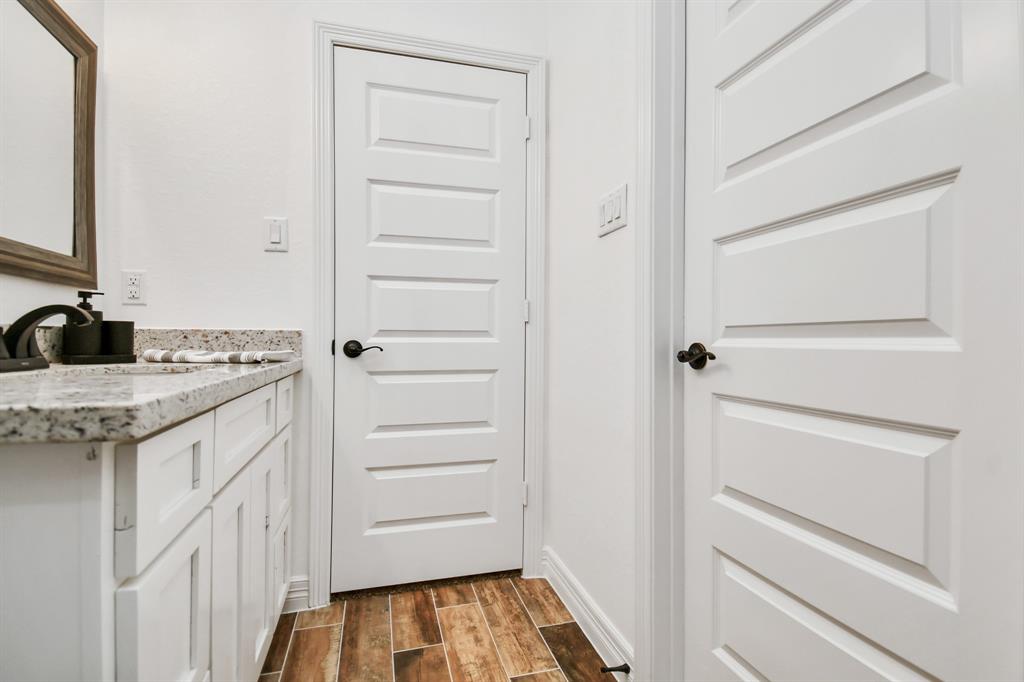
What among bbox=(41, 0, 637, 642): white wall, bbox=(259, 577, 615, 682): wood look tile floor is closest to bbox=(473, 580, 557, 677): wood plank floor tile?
bbox=(259, 577, 615, 682): wood look tile floor

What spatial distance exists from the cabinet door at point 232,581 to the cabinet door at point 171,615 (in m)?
0.04

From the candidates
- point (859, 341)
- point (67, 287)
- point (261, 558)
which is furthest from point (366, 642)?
point (859, 341)

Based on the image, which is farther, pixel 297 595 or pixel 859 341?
pixel 297 595

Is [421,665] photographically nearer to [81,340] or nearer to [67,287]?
[81,340]

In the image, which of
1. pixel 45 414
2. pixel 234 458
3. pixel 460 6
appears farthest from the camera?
pixel 460 6


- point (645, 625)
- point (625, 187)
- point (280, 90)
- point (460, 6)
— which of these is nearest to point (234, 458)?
point (645, 625)

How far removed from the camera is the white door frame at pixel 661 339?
117cm

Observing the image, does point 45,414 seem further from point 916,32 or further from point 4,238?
point 916,32

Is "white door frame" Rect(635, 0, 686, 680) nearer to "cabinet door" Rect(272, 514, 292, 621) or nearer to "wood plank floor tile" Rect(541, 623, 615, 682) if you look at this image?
"wood plank floor tile" Rect(541, 623, 615, 682)

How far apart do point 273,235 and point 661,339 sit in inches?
53.9

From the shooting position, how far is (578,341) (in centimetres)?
164

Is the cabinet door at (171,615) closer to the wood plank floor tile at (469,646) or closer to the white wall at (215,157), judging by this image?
the wood plank floor tile at (469,646)

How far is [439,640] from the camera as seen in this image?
1.48m

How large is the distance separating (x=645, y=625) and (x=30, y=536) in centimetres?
117
